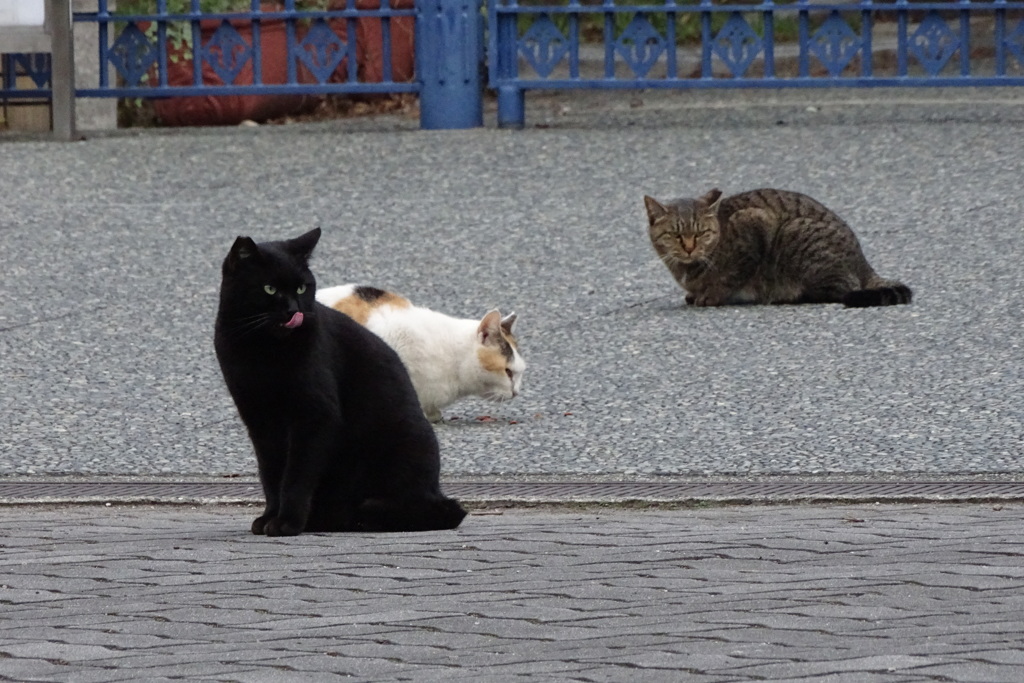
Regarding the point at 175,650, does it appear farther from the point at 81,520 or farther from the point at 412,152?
the point at 412,152

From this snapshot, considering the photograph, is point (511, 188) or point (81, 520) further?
point (511, 188)

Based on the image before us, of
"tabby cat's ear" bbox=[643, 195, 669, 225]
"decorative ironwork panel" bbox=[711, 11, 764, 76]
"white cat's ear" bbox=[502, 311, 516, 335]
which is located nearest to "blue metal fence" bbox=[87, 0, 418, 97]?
"decorative ironwork panel" bbox=[711, 11, 764, 76]

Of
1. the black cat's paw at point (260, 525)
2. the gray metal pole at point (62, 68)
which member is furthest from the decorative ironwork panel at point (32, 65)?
the black cat's paw at point (260, 525)

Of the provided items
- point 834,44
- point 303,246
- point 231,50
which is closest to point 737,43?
point 834,44

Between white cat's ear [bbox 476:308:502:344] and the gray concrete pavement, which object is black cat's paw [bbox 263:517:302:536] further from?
white cat's ear [bbox 476:308:502:344]

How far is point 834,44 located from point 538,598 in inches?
377

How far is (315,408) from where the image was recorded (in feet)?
15.6

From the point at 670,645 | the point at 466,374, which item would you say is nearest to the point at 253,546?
the point at 670,645

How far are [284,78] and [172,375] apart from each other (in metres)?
7.04

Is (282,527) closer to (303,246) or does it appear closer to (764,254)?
(303,246)

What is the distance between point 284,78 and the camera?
14.1 meters

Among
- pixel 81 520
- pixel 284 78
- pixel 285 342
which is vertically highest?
pixel 284 78

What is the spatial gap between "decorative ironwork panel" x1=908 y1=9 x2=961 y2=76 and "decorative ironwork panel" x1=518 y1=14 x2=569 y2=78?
2.51 m

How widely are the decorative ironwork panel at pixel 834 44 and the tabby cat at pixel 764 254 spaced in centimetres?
447
